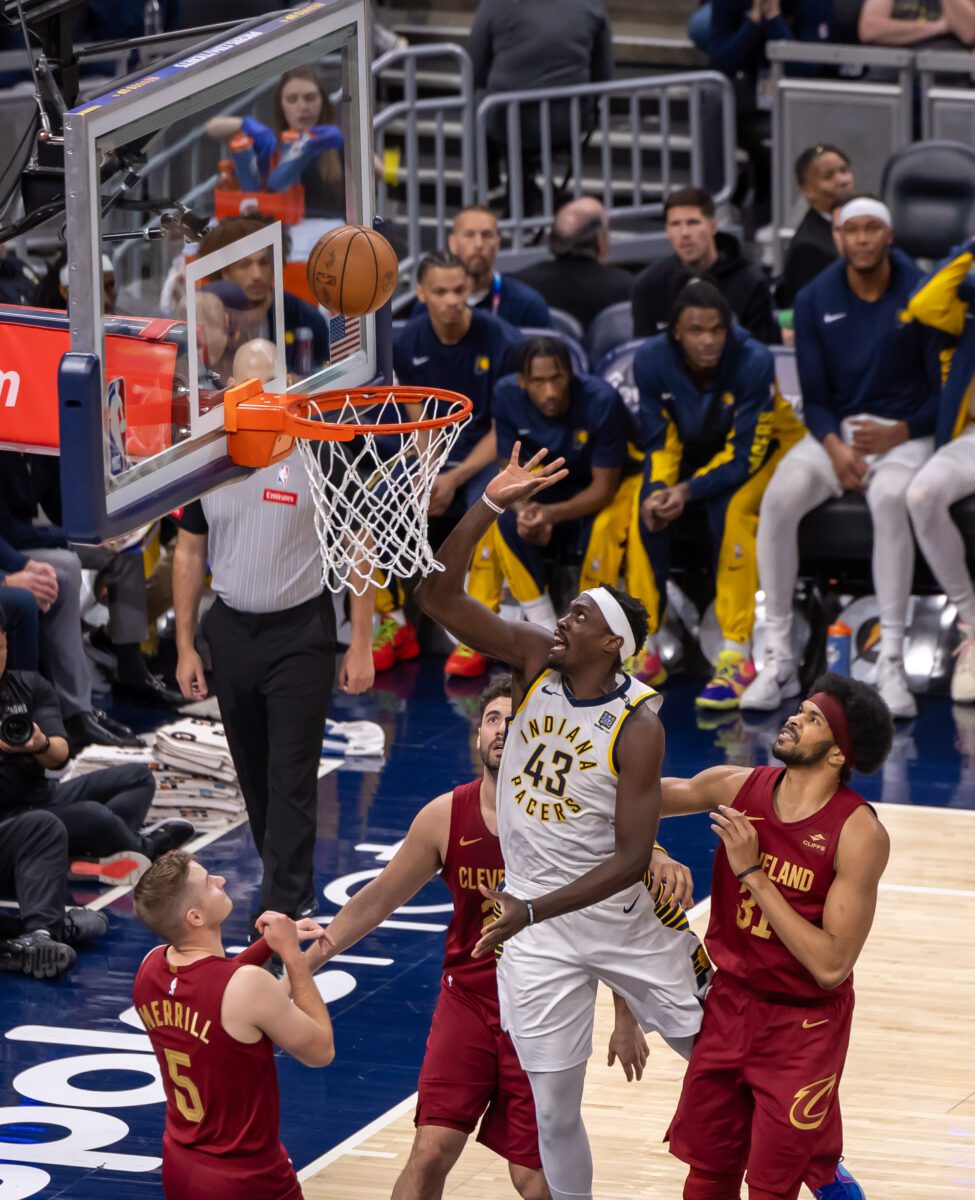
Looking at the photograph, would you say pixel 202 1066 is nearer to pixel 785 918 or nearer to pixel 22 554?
pixel 785 918

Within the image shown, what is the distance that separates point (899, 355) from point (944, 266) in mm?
513

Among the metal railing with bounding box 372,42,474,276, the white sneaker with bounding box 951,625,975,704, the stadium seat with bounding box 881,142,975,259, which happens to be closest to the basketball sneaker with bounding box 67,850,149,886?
the white sneaker with bounding box 951,625,975,704

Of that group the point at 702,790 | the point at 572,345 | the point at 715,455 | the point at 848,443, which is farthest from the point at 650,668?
the point at 702,790

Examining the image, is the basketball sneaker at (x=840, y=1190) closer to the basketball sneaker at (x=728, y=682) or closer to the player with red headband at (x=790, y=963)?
the player with red headband at (x=790, y=963)

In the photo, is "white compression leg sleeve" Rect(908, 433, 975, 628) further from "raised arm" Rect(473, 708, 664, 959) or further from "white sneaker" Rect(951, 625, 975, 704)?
"raised arm" Rect(473, 708, 664, 959)

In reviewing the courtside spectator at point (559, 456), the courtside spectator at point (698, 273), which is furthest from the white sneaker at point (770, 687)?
the courtside spectator at point (698, 273)

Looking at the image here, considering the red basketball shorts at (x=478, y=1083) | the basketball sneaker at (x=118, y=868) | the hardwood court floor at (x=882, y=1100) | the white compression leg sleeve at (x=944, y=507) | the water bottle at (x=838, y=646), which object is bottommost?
the water bottle at (x=838, y=646)

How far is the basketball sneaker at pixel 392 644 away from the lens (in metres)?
11.8

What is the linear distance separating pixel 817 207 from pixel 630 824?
8.02 metres

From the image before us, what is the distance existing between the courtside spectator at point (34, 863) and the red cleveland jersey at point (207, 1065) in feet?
9.36

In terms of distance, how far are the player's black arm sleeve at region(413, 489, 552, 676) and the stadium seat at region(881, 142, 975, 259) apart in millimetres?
7653

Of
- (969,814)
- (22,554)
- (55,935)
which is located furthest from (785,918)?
(22,554)

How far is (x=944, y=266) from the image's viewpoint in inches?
419

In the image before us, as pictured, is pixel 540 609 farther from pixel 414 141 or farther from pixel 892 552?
pixel 414 141
